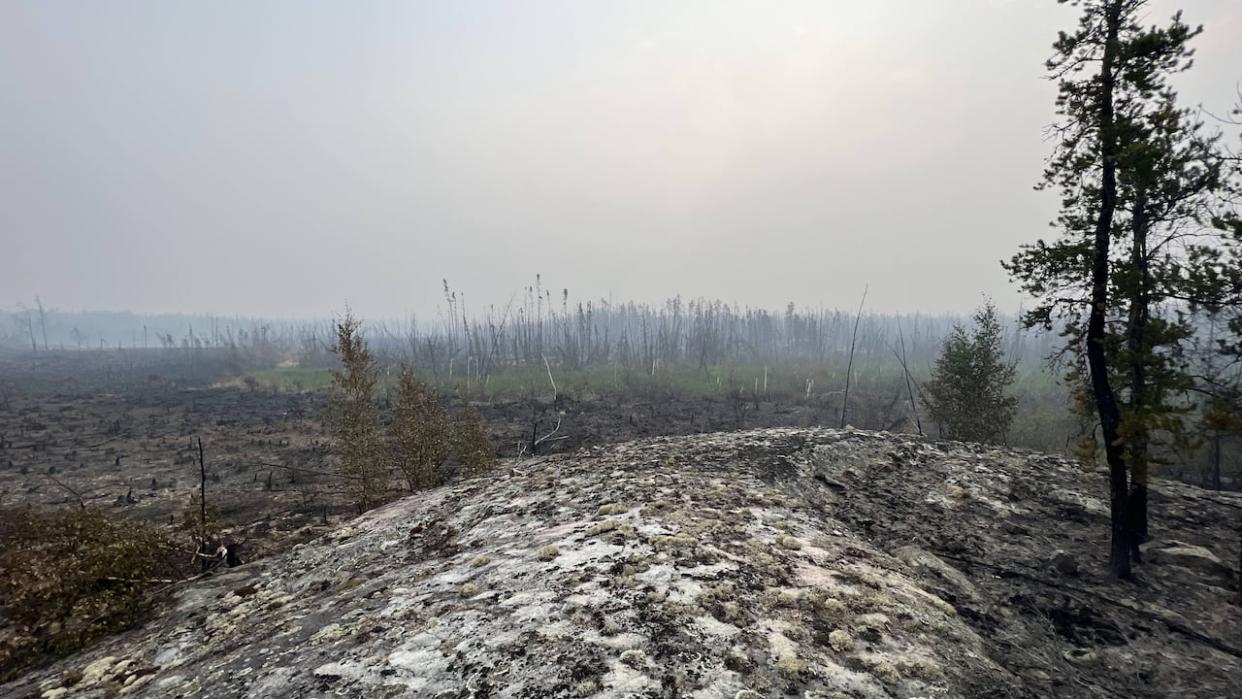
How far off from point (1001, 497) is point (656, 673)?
11754mm

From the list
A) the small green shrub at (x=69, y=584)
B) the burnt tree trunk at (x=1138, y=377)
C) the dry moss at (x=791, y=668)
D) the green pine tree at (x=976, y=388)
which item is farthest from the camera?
the green pine tree at (x=976, y=388)

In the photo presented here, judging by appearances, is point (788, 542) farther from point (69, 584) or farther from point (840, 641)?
point (69, 584)

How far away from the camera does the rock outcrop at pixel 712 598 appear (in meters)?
4.52

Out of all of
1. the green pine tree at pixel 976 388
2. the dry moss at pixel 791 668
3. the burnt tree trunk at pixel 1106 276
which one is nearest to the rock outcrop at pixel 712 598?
the dry moss at pixel 791 668

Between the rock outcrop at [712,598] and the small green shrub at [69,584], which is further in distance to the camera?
the small green shrub at [69,584]

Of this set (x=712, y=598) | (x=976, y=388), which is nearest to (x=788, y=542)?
(x=712, y=598)

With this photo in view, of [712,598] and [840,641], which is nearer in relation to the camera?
[840,641]

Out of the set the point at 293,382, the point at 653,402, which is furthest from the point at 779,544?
the point at 293,382

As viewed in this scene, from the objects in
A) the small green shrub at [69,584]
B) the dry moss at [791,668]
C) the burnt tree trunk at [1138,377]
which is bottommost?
the small green shrub at [69,584]

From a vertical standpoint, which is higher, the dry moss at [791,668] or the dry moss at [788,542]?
the dry moss at [791,668]

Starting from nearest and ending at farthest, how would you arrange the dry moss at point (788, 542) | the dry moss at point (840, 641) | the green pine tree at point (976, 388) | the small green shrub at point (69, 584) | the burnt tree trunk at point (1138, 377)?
the dry moss at point (840, 641) < the dry moss at point (788, 542) < the burnt tree trunk at point (1138, 377) < the small green shrub at point (69, 584) < the green pine tree at point (976, 388)

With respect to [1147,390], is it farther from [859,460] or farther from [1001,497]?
[859,460]

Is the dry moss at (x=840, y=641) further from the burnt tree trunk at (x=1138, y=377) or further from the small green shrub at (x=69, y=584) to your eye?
the small green shrub at (x=69, y=584)

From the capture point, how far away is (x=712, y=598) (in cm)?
539
